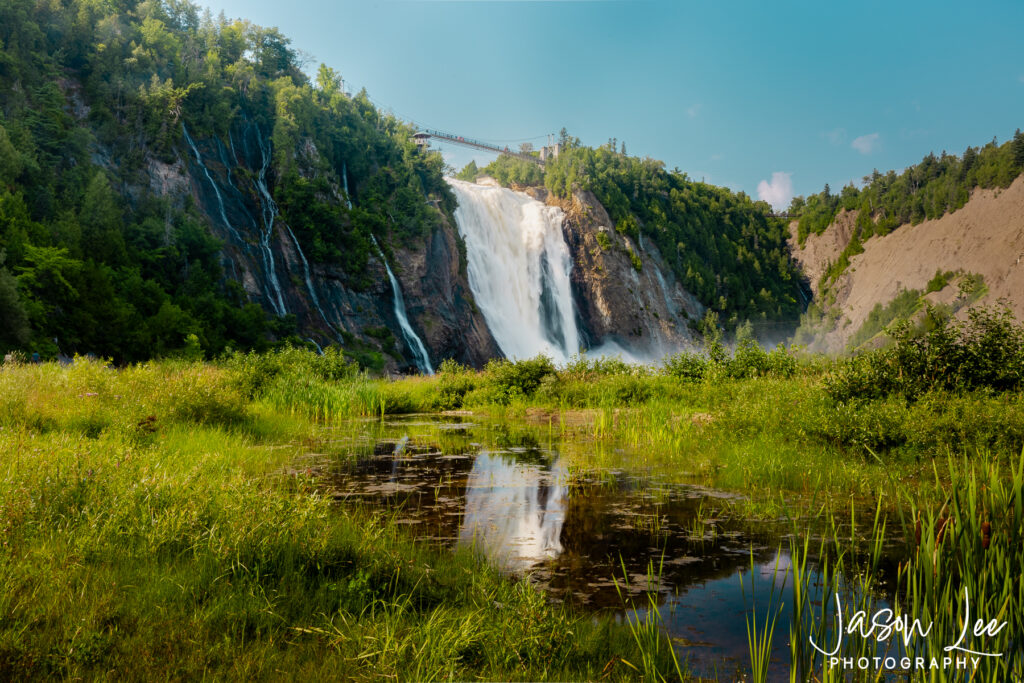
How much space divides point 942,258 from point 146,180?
3742 inches

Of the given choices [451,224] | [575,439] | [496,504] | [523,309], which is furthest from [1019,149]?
[496,504]

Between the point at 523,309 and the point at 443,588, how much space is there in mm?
56335

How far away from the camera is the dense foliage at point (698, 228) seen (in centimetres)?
8994

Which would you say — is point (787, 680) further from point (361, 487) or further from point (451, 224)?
point (451, 224)

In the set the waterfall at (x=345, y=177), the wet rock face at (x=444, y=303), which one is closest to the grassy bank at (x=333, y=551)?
the wet rock face at (x=444, y=303)

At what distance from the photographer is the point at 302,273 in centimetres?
4350

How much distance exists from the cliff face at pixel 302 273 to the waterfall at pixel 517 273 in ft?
19.3

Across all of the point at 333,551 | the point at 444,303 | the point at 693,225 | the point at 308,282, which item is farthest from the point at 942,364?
the point at 693,225

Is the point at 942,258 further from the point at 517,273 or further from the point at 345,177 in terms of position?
the point at 345,177

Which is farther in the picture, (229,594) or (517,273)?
(517,273)

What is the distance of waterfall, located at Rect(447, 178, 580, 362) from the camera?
192 ft

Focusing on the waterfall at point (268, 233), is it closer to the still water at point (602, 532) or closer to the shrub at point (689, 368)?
the shrub at point (689, 368)

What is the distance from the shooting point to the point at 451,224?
5772cm

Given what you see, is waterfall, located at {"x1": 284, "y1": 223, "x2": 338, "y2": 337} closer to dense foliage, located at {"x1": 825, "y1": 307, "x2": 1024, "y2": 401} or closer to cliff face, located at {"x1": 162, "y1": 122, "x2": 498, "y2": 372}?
cliff face, located at {"x1": 162, "y1": 122, "x2": 498, "y2": 372}
